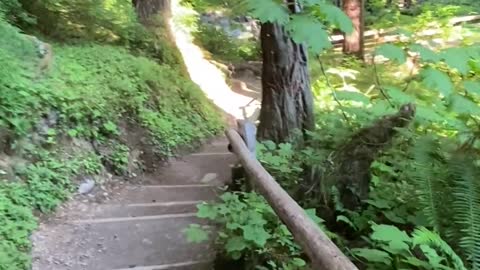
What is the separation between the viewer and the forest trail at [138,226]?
16.6ft

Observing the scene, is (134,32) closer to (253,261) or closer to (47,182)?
(47,182)

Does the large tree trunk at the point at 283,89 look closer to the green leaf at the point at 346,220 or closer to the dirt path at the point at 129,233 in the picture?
the dirt path at the point at 129,233

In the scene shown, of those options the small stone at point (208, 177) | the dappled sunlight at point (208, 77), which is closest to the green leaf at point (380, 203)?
the small stone at point (208, 177)

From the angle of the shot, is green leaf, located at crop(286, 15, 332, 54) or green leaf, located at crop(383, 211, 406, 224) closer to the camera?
green leaf, located at crop(286, 15, 332, 54)

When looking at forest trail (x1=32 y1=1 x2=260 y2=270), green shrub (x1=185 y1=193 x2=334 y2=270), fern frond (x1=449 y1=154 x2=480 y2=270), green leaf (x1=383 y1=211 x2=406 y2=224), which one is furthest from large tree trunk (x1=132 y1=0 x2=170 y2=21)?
fern frond (x1=449 y1=154 x2=480 y2=270)

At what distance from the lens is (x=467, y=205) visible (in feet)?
11.7

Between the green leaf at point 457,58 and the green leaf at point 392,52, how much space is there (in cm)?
27

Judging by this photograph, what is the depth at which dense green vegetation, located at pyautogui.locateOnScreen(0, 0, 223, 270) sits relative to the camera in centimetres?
575

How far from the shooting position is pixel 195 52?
1409 cm

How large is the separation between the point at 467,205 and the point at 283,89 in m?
3.90

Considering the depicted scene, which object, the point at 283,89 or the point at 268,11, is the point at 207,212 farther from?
the point at 283,89

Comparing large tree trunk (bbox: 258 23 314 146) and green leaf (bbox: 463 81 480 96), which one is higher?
green leaf (bbox: 463 81 480 96)

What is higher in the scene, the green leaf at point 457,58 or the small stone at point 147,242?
the green leaf at point 457,58

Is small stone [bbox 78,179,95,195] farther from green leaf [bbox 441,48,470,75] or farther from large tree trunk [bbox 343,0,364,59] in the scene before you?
large tree trunk [bbox 343,0,364,59]
